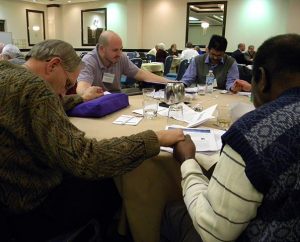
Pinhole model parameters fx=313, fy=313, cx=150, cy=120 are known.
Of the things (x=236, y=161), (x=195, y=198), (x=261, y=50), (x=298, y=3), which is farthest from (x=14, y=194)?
(x=298, y=3)


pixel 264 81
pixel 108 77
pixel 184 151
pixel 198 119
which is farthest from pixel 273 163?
pixel 108 77

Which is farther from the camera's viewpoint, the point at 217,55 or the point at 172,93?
the point at 217,55

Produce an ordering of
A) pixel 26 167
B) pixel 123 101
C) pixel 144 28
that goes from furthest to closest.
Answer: pixel 144 28 → pixel 123 101 → pixel 26 167

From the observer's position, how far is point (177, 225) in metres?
1.16

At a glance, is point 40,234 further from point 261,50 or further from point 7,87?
point 261,50

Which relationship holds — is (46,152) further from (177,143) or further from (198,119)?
(198,119)

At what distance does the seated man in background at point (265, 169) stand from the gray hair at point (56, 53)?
0.69 metres

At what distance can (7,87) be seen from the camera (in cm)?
87

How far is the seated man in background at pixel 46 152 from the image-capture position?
0.87 meters

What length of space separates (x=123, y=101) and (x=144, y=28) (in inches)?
439

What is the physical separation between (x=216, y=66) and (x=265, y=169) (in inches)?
109

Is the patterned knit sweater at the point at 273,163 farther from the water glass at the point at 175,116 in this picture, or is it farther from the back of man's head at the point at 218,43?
the back of man's head at the point at 218,43

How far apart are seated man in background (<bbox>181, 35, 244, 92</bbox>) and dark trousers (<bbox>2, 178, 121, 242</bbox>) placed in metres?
2.08

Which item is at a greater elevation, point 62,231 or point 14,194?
point 14,194
